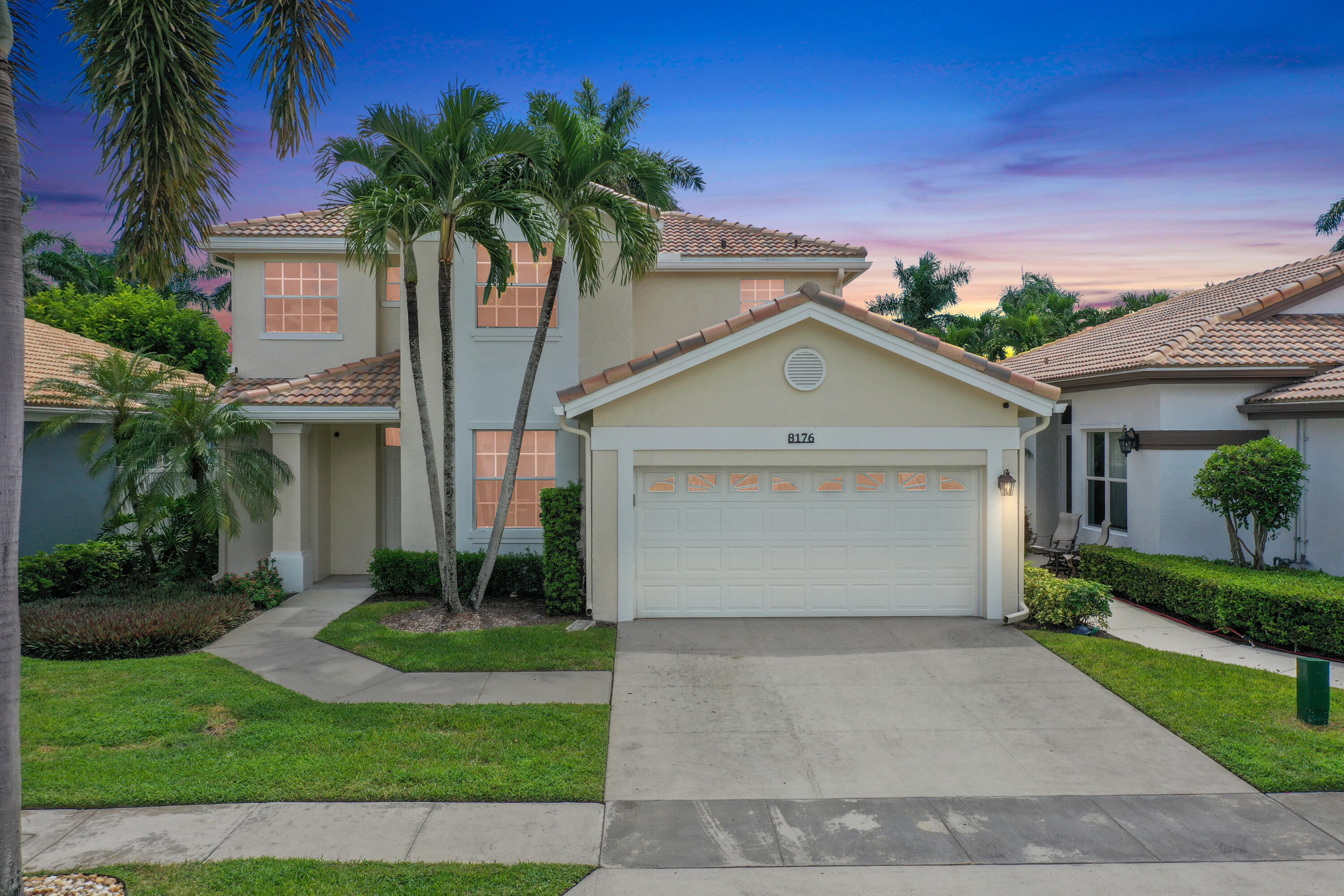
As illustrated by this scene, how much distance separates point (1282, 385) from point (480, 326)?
41.9ft

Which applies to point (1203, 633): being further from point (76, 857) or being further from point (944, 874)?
point (76, 857)

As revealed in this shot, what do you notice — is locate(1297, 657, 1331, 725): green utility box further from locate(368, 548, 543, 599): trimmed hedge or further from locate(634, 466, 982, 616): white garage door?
locate(368, 548, 543, 599): trimmed hedge

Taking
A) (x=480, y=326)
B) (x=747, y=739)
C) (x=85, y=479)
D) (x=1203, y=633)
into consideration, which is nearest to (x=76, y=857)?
(x=747, y=739)

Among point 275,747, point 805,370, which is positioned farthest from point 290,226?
point 275,747

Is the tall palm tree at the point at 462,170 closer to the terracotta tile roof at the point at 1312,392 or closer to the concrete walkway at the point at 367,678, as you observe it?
the concrete walkway at the point at 367,678

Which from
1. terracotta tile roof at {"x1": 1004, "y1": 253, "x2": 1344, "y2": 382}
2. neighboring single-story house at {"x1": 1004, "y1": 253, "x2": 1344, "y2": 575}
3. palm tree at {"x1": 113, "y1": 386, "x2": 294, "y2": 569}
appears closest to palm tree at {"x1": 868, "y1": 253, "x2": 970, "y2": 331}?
terracotta tile roof at {"x1": 1004, "y1": 253, "x2": 1344, "y2": 382}

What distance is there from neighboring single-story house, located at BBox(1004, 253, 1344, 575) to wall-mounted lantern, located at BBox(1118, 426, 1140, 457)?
56 mm

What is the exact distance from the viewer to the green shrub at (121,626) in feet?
31.2

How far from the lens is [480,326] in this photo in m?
12.9

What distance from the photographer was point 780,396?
35.0 ft

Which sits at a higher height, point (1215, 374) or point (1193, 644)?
point (1215, 374)

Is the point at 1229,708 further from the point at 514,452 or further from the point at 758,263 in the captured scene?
the point at 758,263

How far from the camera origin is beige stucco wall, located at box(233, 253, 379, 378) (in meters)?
14.4

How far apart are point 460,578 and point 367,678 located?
358 cm
